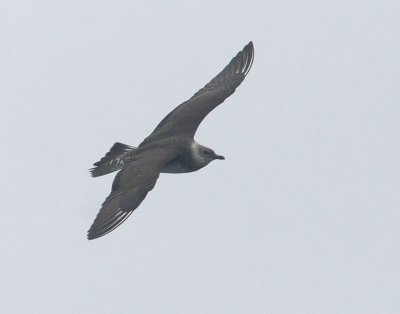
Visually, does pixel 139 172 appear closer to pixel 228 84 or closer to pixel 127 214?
pixel 127 214

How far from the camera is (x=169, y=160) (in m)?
20.3

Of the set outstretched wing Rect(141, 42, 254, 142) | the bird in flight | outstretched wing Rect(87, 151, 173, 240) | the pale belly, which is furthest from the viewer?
outstretched wing Rect(141, 42, 254, 142)

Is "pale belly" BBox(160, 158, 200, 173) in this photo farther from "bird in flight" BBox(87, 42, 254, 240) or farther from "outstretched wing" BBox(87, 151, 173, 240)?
"outstretched wing" BBox(87, 151, 173, 240)

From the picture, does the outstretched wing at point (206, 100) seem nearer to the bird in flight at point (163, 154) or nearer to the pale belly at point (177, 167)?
the bird in flight at point (163, 154)

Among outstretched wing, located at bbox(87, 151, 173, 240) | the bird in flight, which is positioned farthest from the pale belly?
outstretched wing, located at bbox(87, 151, 173, 240)

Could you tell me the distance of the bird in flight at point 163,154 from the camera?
18.8m

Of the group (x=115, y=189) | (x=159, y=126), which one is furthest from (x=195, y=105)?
(x=115, y=189)

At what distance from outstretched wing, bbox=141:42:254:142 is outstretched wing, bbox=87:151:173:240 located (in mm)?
1358

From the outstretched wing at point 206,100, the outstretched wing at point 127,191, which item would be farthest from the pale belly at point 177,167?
the outstretched wing at point 206,100

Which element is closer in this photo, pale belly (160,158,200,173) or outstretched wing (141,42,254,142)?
pale belly (160,158,200,173)

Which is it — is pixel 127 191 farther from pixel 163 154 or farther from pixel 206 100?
pixel 206 100

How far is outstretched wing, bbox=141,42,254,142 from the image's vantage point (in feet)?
70.9

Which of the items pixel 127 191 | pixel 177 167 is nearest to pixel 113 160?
pixel 177 167

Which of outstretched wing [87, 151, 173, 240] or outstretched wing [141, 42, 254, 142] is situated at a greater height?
outstretched wing [141, 42, 254, 142]
